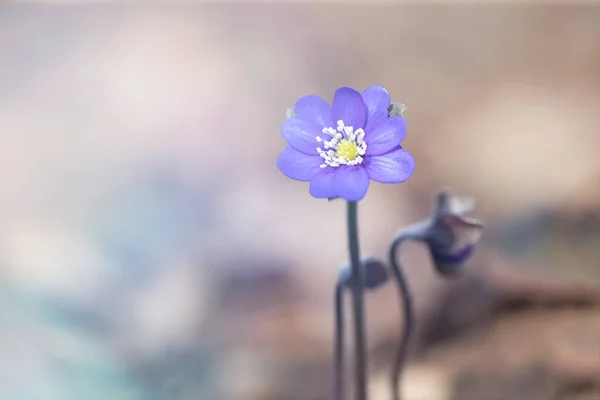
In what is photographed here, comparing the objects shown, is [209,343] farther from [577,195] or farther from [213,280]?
[577,195]

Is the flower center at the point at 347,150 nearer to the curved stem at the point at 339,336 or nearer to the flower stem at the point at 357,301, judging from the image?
the flower stem at the point at 357,301

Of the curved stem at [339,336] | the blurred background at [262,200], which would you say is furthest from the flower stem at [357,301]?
the blurred background at [262,200]

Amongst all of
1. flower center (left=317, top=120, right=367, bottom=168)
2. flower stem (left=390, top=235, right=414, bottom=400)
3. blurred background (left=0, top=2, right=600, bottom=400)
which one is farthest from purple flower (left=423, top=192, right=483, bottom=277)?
blurred background (left=0, top=2, right=600, bottom=400)

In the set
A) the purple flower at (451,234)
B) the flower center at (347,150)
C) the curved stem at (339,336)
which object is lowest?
the curved stem at (339,336)

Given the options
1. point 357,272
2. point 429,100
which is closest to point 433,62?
point 429,100

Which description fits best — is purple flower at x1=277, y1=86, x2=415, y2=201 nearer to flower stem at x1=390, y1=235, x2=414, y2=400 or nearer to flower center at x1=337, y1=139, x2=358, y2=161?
flower center at x1=337, y1=139, x2=358, y2=161

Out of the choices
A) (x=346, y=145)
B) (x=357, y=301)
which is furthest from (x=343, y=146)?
(x=357, y=301)
